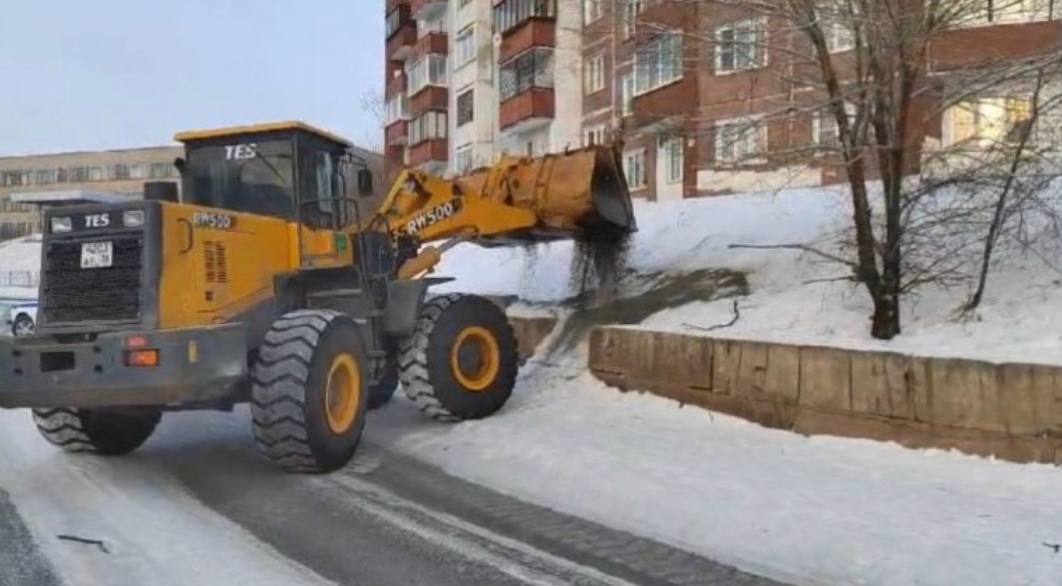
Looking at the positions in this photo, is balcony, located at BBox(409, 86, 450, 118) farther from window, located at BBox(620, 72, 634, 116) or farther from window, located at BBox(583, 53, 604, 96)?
window, located at BBox(620, 72, 634, 116)

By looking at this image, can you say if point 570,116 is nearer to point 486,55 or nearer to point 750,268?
point 486,55

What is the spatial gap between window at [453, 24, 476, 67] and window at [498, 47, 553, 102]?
20.6 ft

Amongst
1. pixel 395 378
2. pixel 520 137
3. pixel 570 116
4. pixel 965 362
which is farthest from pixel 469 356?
pixel 520 137

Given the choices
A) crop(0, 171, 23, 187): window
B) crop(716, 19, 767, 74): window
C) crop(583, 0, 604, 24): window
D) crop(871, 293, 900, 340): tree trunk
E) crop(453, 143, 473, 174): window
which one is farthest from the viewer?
crop(0, 171, 23, 187): window

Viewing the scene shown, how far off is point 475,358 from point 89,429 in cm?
370

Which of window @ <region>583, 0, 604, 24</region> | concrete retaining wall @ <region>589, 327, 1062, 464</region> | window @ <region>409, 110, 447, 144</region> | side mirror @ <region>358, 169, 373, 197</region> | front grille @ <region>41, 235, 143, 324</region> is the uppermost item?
window @ <region>409, 110, 447, 144</region>

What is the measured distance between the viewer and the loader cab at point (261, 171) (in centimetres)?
953

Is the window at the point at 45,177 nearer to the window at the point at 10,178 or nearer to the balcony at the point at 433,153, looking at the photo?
the window at the point at 10,178

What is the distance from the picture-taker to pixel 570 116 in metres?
40.2

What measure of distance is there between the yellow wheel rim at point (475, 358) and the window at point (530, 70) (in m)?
29.7

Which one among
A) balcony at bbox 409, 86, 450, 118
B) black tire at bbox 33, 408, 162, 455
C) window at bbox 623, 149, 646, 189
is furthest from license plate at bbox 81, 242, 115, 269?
balcony at bbox 409, 86, 450, 118

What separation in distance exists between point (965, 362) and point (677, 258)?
718 cm

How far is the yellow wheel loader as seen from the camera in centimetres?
795

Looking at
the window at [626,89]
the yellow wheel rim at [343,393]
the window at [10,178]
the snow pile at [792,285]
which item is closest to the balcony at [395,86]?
the window at [626,89]
